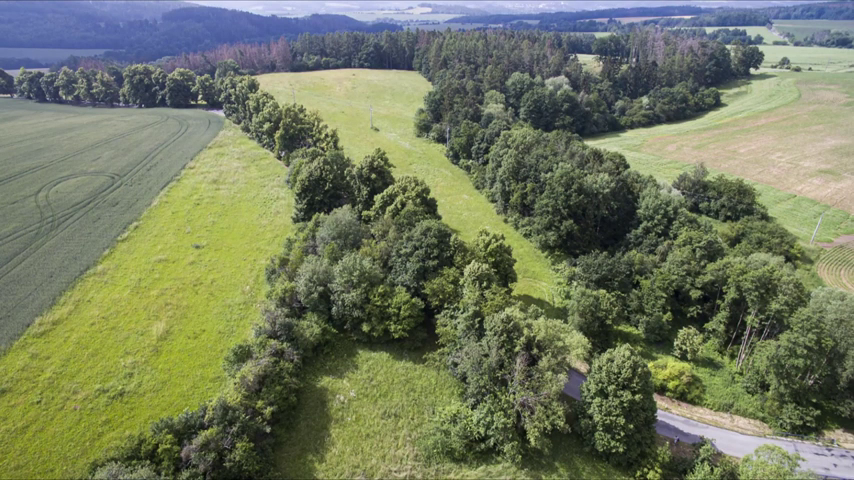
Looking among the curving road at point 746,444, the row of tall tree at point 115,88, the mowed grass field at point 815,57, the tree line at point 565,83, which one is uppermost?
the mowed grass field at point 815,57

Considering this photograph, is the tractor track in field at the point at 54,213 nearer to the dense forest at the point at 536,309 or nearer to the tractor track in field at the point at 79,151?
the tractor track in field at the point at 79,151

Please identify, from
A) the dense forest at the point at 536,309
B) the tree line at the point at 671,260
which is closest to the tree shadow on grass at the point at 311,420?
the dense forest at the point at 536,309

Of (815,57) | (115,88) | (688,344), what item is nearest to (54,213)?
(688,344)

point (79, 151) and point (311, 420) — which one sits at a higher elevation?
point (79, 151)

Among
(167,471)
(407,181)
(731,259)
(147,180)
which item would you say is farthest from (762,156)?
(147,180)

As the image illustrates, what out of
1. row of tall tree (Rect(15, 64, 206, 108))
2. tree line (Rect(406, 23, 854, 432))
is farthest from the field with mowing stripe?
row of tall tree (Rect(15, 64, 206, 108))

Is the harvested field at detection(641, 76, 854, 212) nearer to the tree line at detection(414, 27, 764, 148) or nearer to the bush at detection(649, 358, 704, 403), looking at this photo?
the tree line at detection(414, 27, 764, 148)

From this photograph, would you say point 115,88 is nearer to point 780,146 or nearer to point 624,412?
point 624,412
